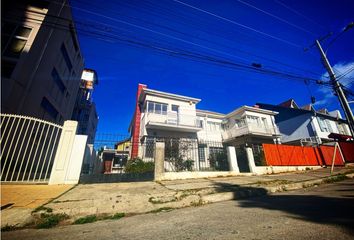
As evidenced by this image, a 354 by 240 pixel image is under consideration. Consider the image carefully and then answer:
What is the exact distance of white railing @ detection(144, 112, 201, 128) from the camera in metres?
15.7

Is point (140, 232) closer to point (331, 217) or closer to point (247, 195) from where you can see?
point (331, 217)

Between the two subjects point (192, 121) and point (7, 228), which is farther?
point (192, 121)

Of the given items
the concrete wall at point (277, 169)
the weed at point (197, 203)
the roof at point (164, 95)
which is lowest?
the weed at point (197, 203)

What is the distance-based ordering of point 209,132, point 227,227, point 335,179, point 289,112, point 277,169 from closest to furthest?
point 227,227 → point 335,179 → point 277,169 → point 209,132 → point 289,112

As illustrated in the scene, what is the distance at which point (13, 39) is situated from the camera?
1077cm

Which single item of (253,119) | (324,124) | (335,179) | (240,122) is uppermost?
(253,119)

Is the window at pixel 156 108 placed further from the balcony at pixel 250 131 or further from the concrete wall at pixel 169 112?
the balcony at pixel 250 131

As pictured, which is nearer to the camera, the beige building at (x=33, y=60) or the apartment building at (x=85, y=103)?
the beige building at (x=33, y=60)

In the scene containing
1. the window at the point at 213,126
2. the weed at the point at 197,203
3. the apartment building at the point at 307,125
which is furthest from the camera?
the window at the point at 213,126

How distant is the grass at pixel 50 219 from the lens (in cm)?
261

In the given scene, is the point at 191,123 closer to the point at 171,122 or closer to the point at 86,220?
the point at 171,122

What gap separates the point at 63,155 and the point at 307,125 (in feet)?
90.0

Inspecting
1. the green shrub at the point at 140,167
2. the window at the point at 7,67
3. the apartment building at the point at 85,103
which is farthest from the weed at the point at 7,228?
the apartment building at the point at 85,103

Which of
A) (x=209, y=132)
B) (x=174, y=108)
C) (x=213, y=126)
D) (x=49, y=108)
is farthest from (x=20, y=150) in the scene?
(x=213, y=126)
